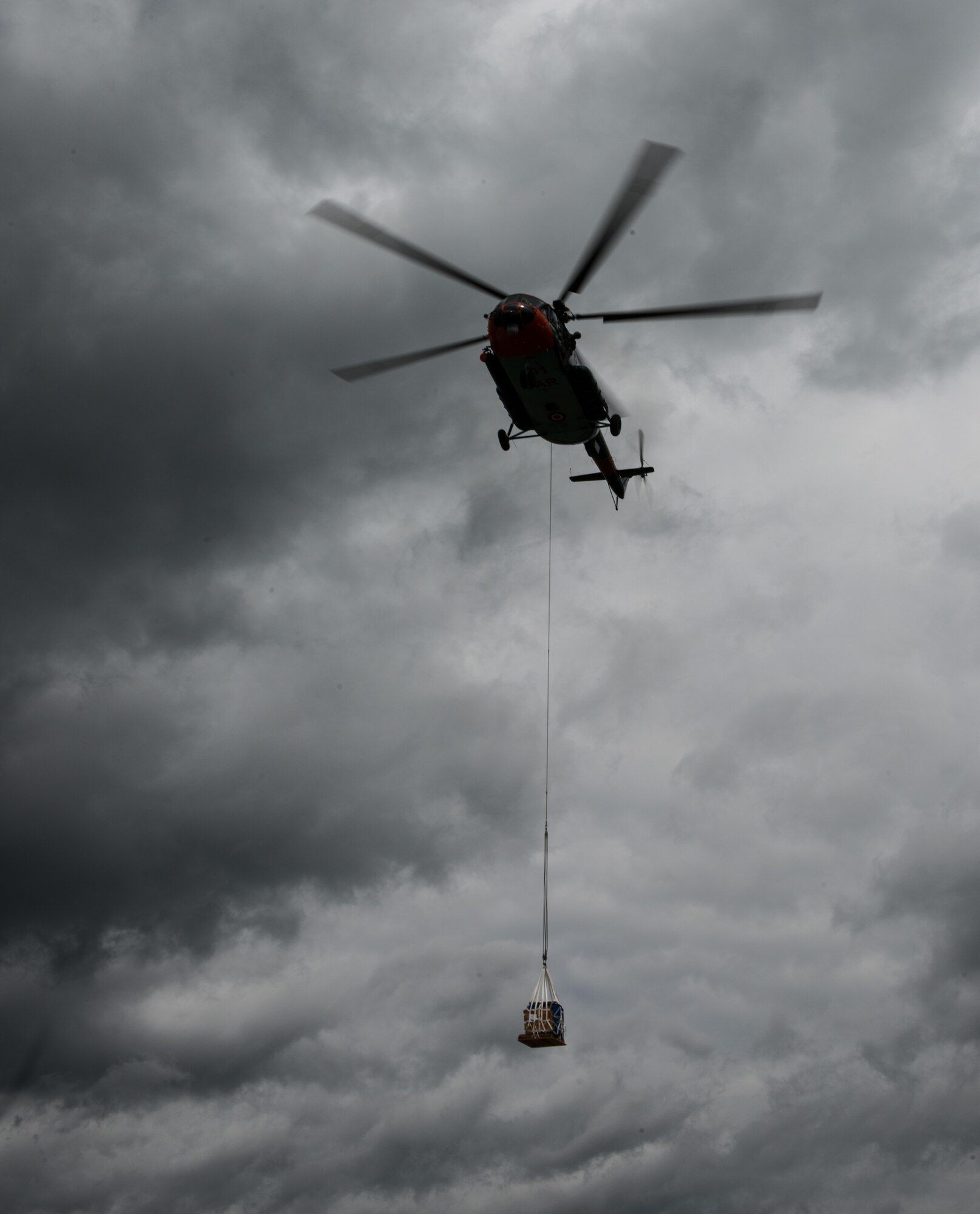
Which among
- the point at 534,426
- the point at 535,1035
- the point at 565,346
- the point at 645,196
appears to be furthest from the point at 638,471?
the point at 535,1035

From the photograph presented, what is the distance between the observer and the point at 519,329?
34719mm

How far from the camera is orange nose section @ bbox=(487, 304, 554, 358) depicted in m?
34.6

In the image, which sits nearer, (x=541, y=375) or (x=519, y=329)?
(x=519, y=329)

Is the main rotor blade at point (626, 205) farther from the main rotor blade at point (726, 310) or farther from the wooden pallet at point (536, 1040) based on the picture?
the wooden pallet at point (536, 1040)

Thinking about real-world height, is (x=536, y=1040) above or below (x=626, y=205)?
below

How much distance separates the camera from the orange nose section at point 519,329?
114ft

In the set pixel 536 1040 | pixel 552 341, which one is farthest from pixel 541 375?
pixel 536 1040

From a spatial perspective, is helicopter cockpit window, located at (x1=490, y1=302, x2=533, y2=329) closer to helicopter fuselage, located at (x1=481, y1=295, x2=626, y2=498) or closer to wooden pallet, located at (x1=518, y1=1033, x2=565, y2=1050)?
helicopter fuselage, located at (x1=481, y1=295, x2=626, y2=498)

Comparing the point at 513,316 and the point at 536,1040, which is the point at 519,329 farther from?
the point at 536,1040

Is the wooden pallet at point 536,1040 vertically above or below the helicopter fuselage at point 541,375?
below

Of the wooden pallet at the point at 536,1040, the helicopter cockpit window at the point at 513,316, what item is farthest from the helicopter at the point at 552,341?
the wooden pallet at the point at 536,1040

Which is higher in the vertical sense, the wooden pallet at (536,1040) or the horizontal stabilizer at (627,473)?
the horizontal stabilizer at (627,473)

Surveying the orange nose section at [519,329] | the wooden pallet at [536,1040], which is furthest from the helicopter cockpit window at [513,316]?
the wooden pallet at [536,1040]

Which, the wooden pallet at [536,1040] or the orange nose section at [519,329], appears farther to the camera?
the wooden pallet at [536,1040]
